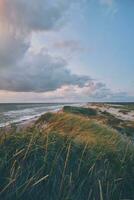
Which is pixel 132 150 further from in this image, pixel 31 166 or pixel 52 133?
pixel 31 166

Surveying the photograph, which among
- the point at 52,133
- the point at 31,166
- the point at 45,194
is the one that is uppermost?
the point at 52,133

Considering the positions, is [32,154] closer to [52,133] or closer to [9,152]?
[9,152]

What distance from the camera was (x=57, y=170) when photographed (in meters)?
5.01

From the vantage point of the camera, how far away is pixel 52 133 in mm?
5992

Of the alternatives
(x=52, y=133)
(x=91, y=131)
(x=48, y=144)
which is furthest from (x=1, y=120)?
(x=91, y=131)

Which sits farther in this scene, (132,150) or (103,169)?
(132,150)

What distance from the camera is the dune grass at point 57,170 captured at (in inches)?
180

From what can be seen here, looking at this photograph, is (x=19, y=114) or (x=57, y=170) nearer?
(x=57, y=170)

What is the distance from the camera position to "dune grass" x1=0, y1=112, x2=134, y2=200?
4.56 meters

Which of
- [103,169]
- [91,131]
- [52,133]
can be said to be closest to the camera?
[103,169]

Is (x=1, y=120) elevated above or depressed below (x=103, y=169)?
above

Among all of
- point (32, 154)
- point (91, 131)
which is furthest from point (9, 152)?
point (91, 131)

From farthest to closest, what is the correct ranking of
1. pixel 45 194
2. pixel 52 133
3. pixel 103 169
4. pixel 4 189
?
1. pixel 52 133
2. pixel 103 169
3. pixel 45 194
4. pixel 4 189

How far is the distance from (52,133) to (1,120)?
1649mm
